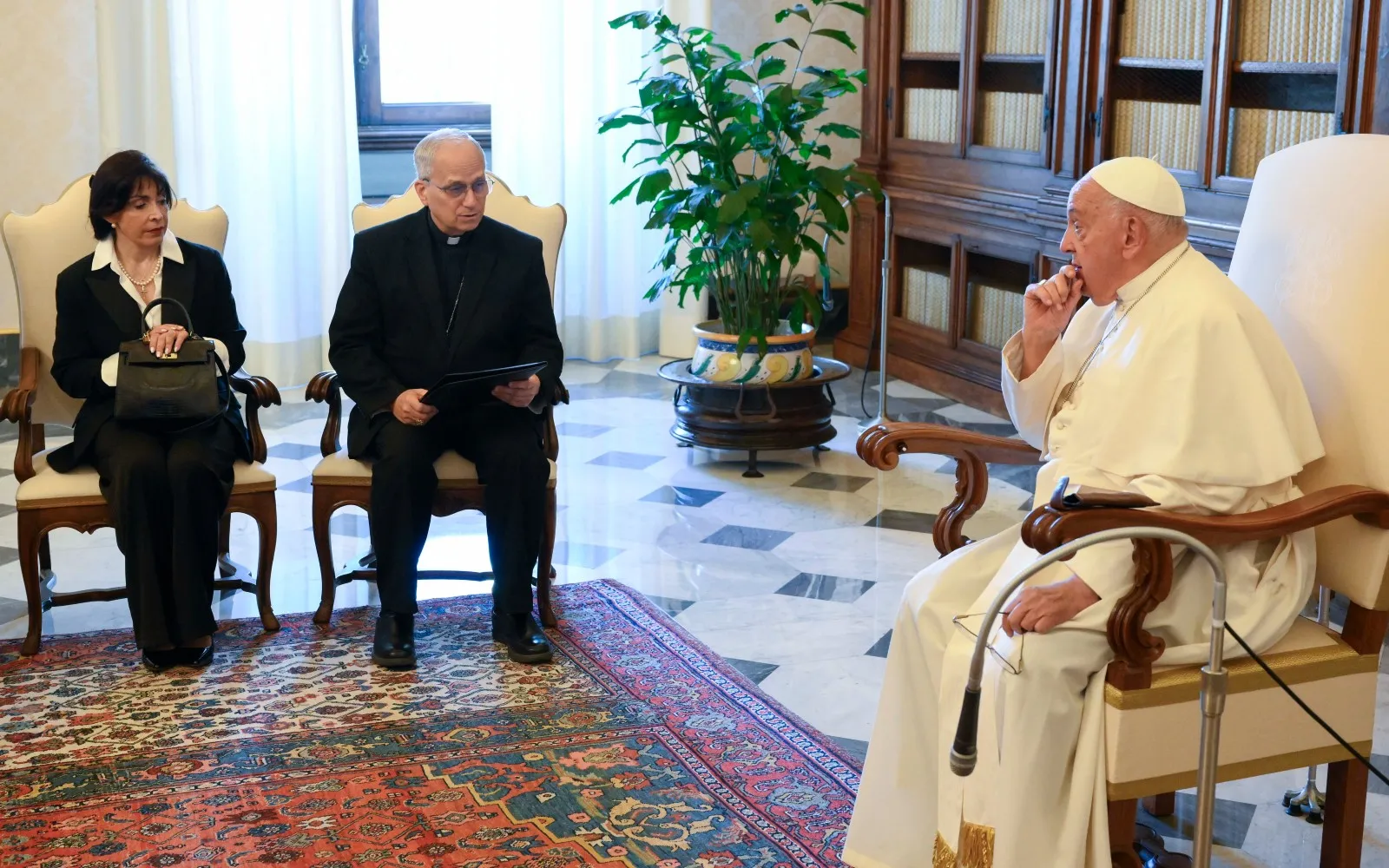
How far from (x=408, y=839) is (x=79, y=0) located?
4.66 metres

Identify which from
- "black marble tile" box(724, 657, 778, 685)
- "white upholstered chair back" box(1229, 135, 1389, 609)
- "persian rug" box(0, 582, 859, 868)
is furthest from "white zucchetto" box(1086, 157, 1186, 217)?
"black marble tile" box(724, 657, 778, 685)

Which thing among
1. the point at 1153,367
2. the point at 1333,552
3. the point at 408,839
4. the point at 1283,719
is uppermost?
the point at 1153,367

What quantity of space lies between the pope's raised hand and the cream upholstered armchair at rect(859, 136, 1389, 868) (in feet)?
0.76

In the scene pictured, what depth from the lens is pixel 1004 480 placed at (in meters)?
5.27

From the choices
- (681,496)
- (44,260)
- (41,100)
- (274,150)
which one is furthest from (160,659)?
(274,150)

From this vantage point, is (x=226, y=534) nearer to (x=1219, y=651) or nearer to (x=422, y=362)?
(x=422, y=362)

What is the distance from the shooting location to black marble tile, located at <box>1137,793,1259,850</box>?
9.23ft

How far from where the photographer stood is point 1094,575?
2.36 m

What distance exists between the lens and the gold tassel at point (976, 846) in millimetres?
2258

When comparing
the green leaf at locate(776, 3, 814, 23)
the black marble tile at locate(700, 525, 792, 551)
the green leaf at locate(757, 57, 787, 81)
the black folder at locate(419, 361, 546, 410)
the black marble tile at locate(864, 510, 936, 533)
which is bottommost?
the black marble tile at locate(700, 525, 792, 551)

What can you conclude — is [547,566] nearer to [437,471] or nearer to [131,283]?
[437,471]

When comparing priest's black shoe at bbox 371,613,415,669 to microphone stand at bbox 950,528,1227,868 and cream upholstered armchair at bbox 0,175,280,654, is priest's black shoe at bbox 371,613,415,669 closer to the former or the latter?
cream upholstered armchair at bbox 0,175,280,654

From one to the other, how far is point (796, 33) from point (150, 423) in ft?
15.0

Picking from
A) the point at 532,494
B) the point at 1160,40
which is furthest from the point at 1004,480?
the point at 532,494
